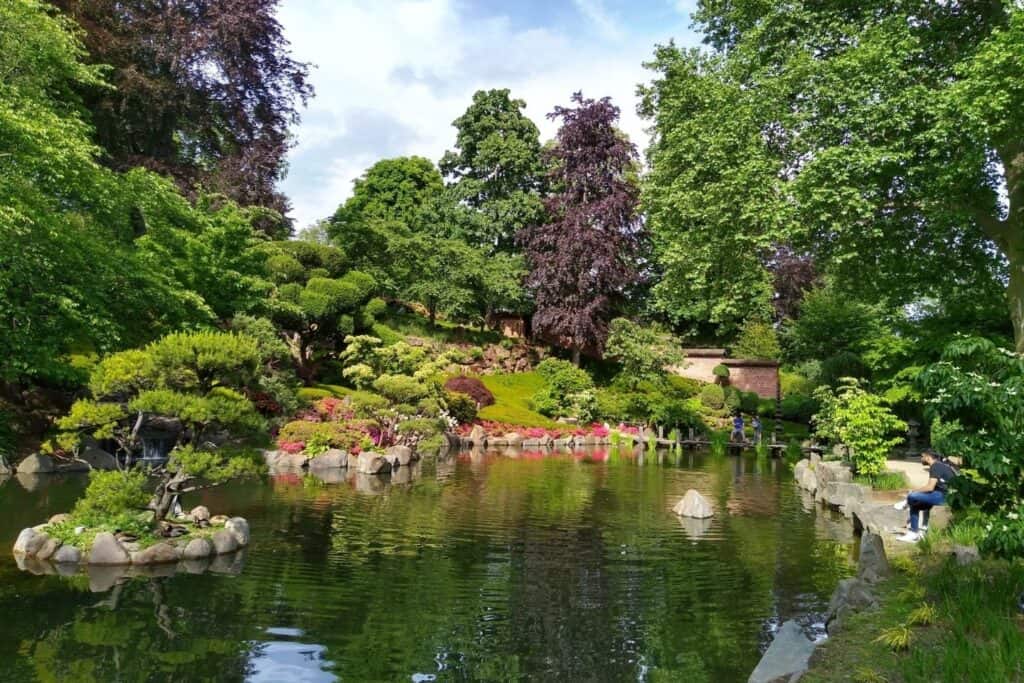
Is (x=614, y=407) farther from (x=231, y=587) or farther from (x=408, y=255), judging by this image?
(x=231, y=587)

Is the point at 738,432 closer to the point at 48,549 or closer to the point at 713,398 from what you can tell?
the point at 713,398

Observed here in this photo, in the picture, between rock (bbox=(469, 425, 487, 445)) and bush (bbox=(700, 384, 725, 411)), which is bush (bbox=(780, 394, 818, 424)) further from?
rock (bbox=(469, 425, 487, 445))

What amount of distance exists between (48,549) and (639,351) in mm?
30164

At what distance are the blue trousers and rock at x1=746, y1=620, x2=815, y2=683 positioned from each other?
580 cm

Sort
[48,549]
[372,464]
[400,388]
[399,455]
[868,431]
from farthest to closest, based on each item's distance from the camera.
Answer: [400,388]
[399,455]
[372,464]
[868,431]
[48,549]

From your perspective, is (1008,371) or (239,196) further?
(239,196)

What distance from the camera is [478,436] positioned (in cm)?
3008

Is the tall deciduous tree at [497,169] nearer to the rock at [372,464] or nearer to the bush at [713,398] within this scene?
the bush at [713,398]

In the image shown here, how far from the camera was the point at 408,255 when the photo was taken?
39750mm

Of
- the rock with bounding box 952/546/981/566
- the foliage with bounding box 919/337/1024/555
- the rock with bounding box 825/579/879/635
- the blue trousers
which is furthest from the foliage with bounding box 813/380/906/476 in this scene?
the foliage with bounding box 919/337/1024/555

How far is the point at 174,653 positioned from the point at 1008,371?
25.7 feet

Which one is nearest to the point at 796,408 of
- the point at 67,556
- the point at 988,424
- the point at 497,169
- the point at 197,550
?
the point at 497,169

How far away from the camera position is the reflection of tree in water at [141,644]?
6.29m

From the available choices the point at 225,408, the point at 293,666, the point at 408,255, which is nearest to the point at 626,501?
the point at 225,408
